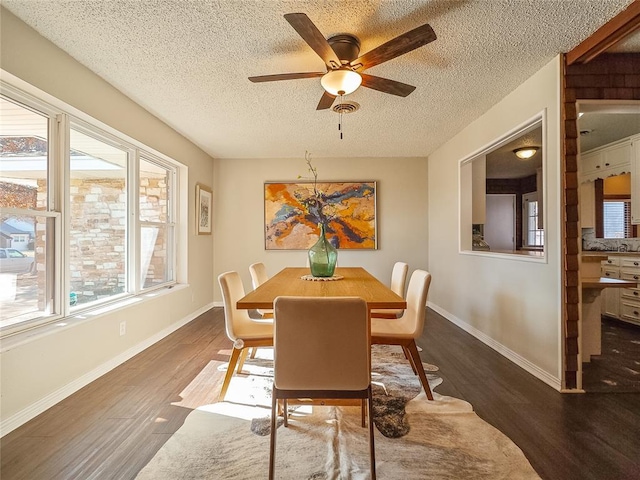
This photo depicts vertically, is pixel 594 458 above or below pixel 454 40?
below

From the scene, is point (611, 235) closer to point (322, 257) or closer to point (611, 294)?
point (611, 294)

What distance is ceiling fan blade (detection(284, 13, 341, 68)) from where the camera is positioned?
144cm

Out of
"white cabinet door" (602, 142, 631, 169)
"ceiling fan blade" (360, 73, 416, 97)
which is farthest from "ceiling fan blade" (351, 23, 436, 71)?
"white cabinet door" (602, 142, 631, 169)

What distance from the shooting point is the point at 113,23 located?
5.99 ft

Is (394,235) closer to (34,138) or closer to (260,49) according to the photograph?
(260,49)

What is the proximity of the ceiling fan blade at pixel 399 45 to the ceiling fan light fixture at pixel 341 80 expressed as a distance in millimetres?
76

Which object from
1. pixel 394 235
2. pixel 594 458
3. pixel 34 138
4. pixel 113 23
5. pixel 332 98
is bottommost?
pixel 594 458

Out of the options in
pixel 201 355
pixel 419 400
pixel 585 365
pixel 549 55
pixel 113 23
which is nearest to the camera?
pixel 113 23

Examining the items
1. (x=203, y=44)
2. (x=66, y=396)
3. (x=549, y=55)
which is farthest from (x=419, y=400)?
(x=203, y=44)

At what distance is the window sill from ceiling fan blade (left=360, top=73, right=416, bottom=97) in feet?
8.76

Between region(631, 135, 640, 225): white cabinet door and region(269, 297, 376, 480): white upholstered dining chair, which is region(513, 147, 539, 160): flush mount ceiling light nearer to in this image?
region(631, 135, 640, 225): white cabinet door

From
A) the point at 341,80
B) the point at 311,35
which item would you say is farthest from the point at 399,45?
the point at 311,35

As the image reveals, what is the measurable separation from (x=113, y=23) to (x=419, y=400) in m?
3.08

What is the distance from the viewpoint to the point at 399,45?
65.7 inches
